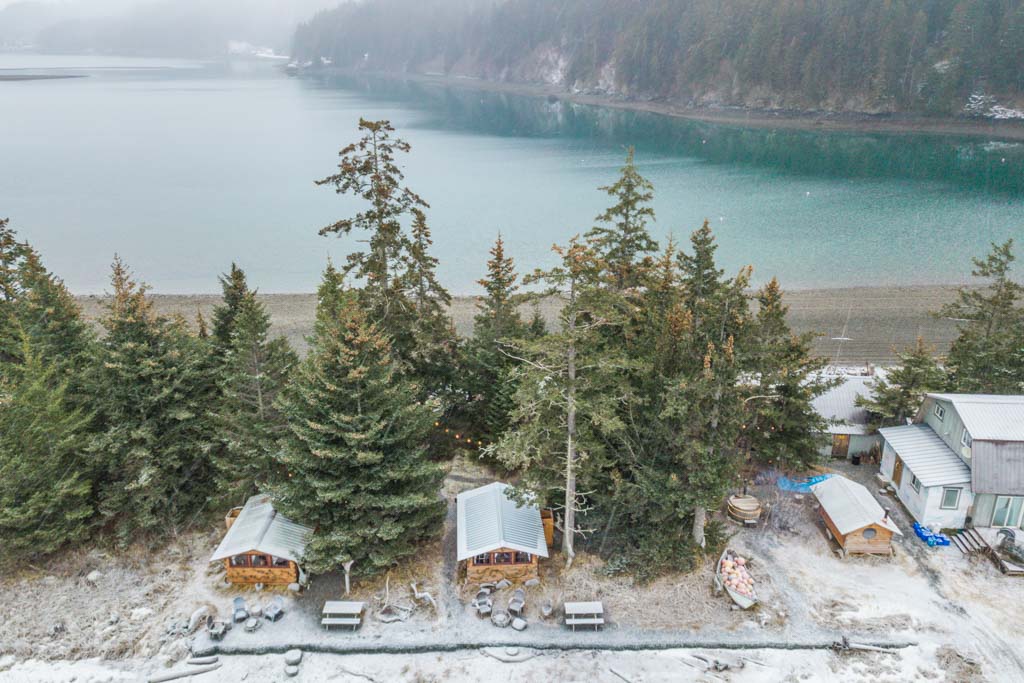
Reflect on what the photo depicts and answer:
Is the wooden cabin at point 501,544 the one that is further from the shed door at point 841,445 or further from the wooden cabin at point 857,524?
the shed door at point 841,445

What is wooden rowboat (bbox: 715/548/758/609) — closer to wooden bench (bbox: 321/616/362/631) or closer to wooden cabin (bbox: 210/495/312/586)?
wooden bench (bbox: 321/616/362/631)

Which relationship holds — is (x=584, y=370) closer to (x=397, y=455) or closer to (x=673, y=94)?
(x=397, y=455)

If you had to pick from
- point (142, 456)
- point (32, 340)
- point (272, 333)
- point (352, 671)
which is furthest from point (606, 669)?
point (272, 333)

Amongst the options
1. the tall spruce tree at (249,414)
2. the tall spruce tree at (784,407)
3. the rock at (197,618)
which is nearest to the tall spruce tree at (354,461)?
the tall spruce tree at (249,414)

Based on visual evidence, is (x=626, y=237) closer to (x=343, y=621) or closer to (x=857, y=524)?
(x=857, y=524)

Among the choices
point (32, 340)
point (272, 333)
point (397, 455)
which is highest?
point (32, 340)

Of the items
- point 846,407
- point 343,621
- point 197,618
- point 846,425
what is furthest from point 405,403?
point 846,407
